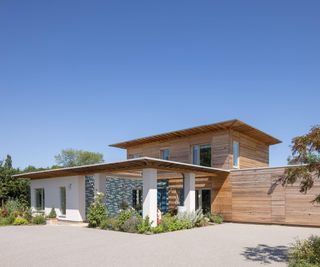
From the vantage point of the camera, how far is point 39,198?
26.0 meters

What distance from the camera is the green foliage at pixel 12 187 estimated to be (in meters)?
28.0

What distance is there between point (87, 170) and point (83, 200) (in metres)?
2.78

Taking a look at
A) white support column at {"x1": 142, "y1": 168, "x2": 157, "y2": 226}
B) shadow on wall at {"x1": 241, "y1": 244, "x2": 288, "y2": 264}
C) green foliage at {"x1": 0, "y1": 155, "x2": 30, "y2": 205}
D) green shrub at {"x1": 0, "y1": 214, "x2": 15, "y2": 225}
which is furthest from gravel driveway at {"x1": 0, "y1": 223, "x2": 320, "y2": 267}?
green foliage at {"x1": 0, "y1": 155, "x2": 30, "y2": 205}

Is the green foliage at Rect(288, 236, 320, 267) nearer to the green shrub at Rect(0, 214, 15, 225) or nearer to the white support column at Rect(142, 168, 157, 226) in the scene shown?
the white support column at Rect(142, 168, 157, 226)

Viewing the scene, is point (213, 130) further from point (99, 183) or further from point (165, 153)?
point (99, 183)

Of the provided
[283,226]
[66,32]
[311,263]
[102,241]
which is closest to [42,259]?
[102,241]

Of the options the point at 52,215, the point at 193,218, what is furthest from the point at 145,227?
the point at 52,215

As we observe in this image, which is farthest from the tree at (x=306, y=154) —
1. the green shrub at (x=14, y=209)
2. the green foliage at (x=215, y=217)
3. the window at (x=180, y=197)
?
the green shrub at (x=14, y=209)

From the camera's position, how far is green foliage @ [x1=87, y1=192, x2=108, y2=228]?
59.3 ft

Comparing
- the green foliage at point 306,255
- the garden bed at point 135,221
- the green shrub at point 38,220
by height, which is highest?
the green foliage at point 306,255

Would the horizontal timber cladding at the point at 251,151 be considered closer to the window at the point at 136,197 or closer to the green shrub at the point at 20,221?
the window at the point at 136,197

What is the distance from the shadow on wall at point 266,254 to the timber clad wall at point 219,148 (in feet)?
33.6

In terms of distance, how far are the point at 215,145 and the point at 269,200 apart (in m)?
4.99

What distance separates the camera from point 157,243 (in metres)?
12.7
